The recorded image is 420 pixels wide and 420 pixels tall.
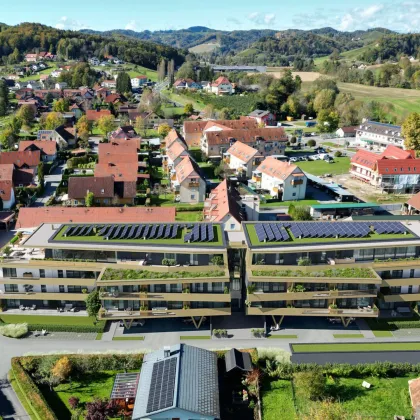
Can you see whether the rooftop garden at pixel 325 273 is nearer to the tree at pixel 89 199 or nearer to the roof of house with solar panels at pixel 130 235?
the roof of house with solar panels at pixel 130 235

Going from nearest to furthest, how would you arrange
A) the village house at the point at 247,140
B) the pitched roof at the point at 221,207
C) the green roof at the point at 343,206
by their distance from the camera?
the pitched roof at the point at 221,207, the green roof at the point at 343,206, the village house at the point at 247,140

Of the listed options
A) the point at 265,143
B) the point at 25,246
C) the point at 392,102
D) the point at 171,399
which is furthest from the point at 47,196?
the point at 392,102

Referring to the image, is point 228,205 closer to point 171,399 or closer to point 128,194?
point 128,194

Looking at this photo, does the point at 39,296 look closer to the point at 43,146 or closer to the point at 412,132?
the point at 43,146

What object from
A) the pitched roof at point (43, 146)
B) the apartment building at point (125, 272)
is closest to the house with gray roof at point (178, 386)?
the apartment building at point (125, 272)

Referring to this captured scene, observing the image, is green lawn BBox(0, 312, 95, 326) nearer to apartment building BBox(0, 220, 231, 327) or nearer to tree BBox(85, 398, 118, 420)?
apartment building BBox(0, 220, 231, 327)
